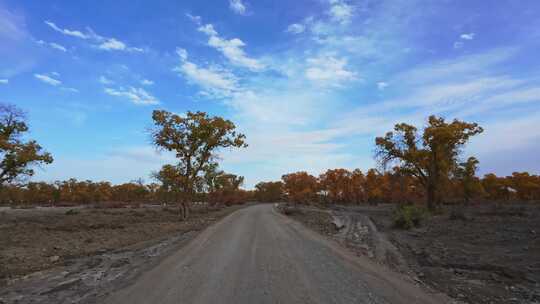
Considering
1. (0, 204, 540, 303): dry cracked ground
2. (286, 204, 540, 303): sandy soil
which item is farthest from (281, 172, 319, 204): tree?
(0, 204, 540, 303): dry cracked ground

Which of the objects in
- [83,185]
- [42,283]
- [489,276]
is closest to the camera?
[42,283]

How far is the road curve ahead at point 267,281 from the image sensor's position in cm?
611

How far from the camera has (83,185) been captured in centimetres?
11250

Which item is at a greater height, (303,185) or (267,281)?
(303,185)

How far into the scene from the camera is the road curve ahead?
6.11 m

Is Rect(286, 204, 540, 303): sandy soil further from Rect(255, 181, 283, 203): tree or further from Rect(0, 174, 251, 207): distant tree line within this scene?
Rect(255, 181, 283, 203): tree

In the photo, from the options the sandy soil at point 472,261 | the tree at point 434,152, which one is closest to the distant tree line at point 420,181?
the tree at point 434,152

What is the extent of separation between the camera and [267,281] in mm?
7242

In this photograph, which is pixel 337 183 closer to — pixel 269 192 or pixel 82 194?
pixel 269 192

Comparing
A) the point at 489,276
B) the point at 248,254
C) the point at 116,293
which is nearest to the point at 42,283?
the point at 116,293

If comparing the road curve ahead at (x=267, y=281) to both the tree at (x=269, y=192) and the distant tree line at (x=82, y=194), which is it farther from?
the tree at (x=269, y=192)

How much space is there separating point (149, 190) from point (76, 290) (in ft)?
378

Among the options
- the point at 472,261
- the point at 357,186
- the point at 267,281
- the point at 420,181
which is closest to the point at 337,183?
Answer: the point at 357,186

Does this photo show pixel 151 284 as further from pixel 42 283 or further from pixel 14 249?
pixel 14 249
